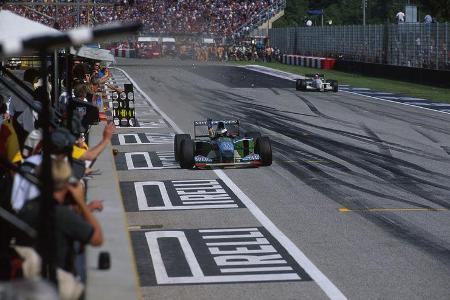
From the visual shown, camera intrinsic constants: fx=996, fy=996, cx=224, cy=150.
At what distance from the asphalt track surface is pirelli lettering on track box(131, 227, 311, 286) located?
48 mm

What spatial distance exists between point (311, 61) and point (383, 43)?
12.4m

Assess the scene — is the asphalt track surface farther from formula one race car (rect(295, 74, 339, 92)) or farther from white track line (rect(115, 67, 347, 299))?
formula one race car (rect(295, 74, 339, 92))

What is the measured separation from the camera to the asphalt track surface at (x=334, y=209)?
10031mm

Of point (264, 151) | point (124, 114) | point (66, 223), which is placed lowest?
point (264, 151)

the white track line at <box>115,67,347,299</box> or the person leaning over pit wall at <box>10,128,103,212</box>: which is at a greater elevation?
the person leaning over pit wall at <box>10,128,103,212</box>

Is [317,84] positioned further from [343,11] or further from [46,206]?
[343,11]

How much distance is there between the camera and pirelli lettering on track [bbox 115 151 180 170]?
1897 centimetres

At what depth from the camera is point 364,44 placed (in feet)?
196

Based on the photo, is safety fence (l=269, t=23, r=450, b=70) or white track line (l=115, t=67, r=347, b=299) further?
safety fence (l=269, t=23, r=450, b=70)

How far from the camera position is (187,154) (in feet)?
59.8

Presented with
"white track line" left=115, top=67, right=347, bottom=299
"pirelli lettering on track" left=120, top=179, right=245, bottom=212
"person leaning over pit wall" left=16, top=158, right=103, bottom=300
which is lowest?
"white track line" left=115, top=67, right=347, bottom=299

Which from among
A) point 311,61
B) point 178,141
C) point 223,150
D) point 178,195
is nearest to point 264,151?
A: point 223,150

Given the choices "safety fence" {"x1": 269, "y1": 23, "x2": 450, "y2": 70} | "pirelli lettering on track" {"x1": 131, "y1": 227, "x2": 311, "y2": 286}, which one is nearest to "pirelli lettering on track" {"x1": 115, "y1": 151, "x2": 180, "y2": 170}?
"pirelli lettering on track" {"x1": 131, "y1": 227, "x2": 311, "y2": 286}

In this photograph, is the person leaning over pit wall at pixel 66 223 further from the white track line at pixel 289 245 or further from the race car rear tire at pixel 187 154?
the race car rear tire at pixel 187 154
